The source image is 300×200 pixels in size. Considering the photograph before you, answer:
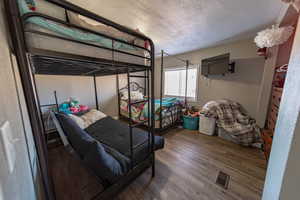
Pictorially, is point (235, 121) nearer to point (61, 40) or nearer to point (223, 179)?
point (223, 179)

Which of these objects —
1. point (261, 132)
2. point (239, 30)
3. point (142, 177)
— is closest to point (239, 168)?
point (261, 132)

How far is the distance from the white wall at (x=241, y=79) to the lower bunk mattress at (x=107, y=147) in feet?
8.05

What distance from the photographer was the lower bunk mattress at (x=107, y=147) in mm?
1054

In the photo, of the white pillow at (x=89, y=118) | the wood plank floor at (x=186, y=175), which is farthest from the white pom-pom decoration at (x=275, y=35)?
the white pillow at (x=89, y=118)

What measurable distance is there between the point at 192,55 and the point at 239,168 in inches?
125

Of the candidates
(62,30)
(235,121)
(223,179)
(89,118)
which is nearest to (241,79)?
(235,121)

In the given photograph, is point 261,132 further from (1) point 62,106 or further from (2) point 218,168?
(1) point 62,106

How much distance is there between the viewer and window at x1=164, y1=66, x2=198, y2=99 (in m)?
3.73

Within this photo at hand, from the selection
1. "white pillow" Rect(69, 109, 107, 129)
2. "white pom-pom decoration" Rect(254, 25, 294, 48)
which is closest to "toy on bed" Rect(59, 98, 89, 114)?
"white pillow" Rect(69, 109, 107, 129)

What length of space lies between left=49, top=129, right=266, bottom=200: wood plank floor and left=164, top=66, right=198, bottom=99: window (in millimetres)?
2029

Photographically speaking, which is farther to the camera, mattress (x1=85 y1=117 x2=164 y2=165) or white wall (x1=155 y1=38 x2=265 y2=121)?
white wall (x1=155 y1=38 x2=265 y2=121)

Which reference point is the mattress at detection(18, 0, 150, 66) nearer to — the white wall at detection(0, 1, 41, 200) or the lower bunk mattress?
the white wall at detection(0, 1, 41, 200)

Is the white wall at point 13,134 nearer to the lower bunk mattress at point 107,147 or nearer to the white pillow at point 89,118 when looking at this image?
the lower bunk mattress at point 107,147

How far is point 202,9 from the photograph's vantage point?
153 centimetres
